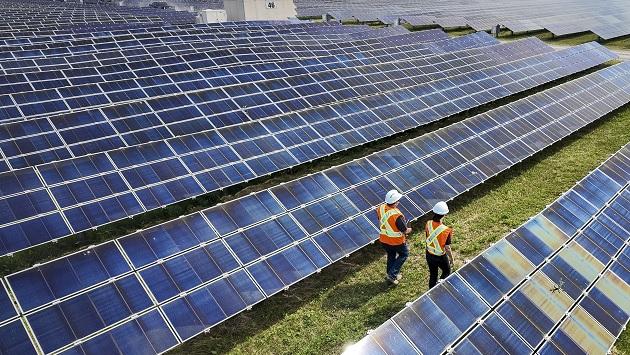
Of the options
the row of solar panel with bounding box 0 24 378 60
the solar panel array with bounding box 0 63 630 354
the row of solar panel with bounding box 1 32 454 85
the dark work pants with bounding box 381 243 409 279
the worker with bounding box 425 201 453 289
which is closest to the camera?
the solar panel array with bounding box 0 63 630 354

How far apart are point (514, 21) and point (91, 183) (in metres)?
56.2

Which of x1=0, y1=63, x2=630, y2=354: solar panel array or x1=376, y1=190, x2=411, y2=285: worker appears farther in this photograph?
x1=376, y1=190, x2=411, y2=285: worker

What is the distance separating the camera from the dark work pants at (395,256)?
9914mm

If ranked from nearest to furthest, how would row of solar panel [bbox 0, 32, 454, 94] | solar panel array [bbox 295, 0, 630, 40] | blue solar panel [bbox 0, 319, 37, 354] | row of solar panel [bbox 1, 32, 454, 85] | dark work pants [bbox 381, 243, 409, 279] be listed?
1. blue solar panel [bbox 0, 319, 37, 354]
2. dark work pants [bbox 381, 243, 409, 279]
3. row of solar panel [bbox 0, 32, 454, 94]
4. row of solar panel [bbox 1, 32, 454, 85]
5. solar panel array [bbox 295, 0, 630, 40]

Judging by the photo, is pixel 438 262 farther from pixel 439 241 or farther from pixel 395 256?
pixel 395 256

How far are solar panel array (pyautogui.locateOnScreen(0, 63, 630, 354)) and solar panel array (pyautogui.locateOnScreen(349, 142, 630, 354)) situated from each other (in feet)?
9.67

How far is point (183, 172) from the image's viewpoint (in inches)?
513

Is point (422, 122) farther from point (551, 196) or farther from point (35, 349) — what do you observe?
point (35, 349)

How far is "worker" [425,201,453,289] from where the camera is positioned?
889 cm

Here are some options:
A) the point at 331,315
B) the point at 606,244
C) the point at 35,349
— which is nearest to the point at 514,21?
the point at 606,244

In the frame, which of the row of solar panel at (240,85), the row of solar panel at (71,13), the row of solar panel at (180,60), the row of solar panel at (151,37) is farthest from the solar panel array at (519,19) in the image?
the row of solar panel at (71,13)

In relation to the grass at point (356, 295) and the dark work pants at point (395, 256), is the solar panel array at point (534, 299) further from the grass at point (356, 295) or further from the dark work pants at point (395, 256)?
the dark work pants at point (395, 256)

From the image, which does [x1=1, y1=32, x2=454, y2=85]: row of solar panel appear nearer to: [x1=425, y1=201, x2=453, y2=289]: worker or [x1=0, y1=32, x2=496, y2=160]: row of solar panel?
[x1=0, y1=32, x2=496, y2=160]: row of solar panel

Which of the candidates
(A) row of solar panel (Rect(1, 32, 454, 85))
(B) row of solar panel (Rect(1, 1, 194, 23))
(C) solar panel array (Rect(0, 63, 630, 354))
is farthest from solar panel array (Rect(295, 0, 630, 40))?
(C) solar panel array (Rect(0, 63, 630, 354))
